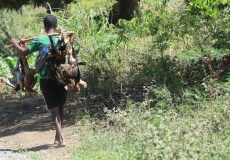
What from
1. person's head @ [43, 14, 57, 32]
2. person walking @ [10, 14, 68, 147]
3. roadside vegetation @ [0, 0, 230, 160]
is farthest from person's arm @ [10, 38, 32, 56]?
roadside vegetation @ [0, 0, 230, 160]

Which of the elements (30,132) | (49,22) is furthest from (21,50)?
(30,132)

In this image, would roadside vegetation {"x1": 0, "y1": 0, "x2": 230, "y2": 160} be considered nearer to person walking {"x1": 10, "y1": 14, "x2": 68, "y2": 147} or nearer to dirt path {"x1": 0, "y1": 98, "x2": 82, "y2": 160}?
dirt path {"x1": 0, "y1": 98, "x2": 82, "y2": 160}

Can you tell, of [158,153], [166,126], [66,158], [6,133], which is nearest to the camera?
[158,153]

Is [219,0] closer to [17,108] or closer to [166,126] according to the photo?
[166,126]

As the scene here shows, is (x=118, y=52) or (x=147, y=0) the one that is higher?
(x=147, y=0)

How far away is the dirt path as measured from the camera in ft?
28.6

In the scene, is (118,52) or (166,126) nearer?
(166,126)

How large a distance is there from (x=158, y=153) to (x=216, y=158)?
2.30 ft

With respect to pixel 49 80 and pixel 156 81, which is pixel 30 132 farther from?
pixel 156 81

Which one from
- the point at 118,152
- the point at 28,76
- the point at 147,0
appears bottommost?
the point at 118,152

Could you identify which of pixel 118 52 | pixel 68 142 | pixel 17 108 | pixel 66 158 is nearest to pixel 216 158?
pixel 66 158

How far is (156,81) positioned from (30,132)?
8.53 ft

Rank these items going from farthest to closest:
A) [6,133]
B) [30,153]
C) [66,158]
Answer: [6,133] < [30,153] < [66,158]

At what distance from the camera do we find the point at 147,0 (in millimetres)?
11352
